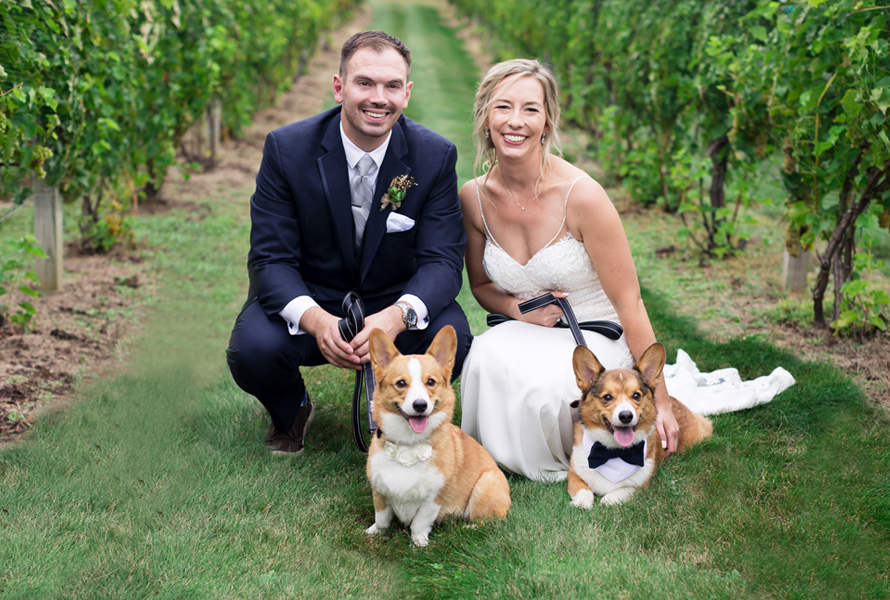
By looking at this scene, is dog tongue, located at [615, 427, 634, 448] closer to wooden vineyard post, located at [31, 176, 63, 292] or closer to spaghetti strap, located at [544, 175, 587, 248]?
spaghetti strap, located at [544, 175, 587, 248]

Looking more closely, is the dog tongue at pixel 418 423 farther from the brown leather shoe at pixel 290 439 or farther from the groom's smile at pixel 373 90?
the groom's smile at pixel 373 90

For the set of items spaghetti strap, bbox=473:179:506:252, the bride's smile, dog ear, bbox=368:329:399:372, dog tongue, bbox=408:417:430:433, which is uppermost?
the bride's smile

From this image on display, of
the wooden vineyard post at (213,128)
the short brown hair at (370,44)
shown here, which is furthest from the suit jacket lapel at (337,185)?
the wooden vineyard post at (213,128)

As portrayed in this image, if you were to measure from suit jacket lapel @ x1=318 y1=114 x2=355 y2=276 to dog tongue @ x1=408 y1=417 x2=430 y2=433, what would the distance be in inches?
50.0

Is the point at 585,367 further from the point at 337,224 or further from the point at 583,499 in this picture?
the point at 337,224

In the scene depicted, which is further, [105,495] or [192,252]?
[192,252]

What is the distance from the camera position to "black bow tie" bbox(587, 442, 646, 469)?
3475mm

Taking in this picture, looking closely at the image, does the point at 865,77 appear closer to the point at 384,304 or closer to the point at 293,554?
the point at 384,304

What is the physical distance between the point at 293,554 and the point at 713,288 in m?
4.95

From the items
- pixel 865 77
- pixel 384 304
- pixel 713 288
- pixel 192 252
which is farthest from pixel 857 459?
pixel 192 252

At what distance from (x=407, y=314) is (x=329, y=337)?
1.38 ft

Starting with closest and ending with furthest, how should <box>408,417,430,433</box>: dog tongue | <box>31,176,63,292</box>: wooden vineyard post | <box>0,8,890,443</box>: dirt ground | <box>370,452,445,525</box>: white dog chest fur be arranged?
<box>408,417,430,433</box>: dog tongue, <box>370,452,445,525</box>: white dog chest fur, <box>0,8,890,443</box>: dirt ground, <box>31,176,63,292</box>: wooden vineyard post

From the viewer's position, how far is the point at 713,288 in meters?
6.88

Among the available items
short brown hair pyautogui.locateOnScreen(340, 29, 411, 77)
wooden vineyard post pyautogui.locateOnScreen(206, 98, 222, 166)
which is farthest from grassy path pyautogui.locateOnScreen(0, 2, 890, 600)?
wooden vineyard post pyautogui.locateOnScreen(206, 98, 222, 166)
